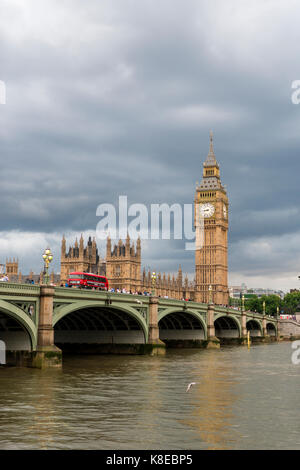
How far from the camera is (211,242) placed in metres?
189

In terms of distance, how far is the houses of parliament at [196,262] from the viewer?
162750 mm

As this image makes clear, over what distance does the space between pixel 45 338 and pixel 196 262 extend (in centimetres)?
15489

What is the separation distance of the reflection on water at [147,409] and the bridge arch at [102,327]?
534 inches

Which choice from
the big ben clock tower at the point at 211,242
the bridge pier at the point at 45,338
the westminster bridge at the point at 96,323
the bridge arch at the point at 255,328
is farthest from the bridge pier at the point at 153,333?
the big ben clock tower at the point at 211,242

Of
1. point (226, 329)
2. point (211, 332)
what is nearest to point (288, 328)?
point (226, 329)

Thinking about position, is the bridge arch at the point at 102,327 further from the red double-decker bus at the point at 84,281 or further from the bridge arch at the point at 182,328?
the bridge arch at the point at 182,328

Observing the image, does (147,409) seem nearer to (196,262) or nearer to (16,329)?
(16,329)

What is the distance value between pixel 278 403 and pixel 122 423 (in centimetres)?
878

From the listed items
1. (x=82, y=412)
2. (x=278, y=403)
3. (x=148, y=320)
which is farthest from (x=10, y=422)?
(x=148, y=320)

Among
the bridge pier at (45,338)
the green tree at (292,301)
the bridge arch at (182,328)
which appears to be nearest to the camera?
the bridge pier at (45,338)

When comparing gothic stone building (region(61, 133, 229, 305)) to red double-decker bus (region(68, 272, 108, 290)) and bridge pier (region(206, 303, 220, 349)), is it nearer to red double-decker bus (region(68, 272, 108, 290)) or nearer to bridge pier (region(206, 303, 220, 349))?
bridge pier (region(206, 303, 220, 349))

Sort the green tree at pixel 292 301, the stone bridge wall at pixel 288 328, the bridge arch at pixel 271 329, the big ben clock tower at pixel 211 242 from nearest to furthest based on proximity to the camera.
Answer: the bridge arch at pixel 271 329, the stone bridge wall at pixel 288 328, the big ben clock tower at pixel 211 242, the green tree at pixel 292 301

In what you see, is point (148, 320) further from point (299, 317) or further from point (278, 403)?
point (299, 317)

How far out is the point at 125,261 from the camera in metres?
161
